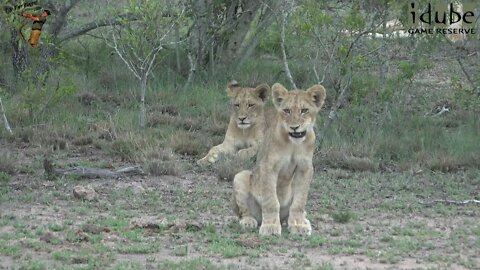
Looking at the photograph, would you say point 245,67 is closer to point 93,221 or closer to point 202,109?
point 202,109

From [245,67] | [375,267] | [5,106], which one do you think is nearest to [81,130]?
[5,106]

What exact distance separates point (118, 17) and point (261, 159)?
5.36m

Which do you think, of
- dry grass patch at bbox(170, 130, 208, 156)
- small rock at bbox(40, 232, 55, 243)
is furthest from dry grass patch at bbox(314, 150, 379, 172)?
small rock at bbox(40, 232, 55, 243)

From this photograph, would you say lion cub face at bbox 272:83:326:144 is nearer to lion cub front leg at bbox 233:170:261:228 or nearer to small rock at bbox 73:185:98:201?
lion cub front leg at bbox 233:170:261:228

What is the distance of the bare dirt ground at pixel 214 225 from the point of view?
696 cm

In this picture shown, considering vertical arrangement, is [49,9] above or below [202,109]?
above

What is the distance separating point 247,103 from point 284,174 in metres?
3.52

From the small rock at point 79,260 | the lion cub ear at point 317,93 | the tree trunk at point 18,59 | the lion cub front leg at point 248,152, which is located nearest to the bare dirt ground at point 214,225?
the small rock at point 79,260

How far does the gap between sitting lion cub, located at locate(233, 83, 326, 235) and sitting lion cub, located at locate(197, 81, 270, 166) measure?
3.09 metres

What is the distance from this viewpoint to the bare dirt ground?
22.8ft

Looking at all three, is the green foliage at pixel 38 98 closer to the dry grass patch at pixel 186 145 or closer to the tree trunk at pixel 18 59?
the tree trunk at pixel 18 59

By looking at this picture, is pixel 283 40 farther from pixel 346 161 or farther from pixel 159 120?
pixel 159 120

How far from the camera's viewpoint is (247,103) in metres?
11.2

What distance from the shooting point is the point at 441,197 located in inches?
374
